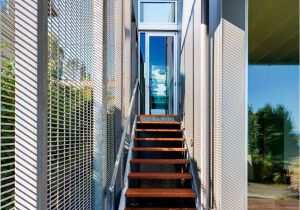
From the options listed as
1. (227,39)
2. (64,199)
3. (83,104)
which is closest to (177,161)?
(227,39)

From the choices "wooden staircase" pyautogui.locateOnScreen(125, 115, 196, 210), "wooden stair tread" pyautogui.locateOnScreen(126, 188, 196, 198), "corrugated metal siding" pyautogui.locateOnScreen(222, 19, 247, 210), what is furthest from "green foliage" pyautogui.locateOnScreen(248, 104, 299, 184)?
"wooden staircase" pyautogui.locateOnScreen(125, 115, 196, 210)

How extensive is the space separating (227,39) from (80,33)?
140cm

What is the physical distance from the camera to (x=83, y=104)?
2.31 m

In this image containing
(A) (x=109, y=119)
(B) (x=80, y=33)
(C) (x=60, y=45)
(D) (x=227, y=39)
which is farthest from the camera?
(A) (x=109, y=119)

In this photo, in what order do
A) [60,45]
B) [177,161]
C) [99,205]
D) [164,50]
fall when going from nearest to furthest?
[60,45] → [99,205] → [177,161] → [164,50]

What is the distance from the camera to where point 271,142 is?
3312mm

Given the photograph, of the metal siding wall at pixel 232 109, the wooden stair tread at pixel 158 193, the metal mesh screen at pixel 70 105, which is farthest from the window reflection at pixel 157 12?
the metal mesh screen at pixel 70 105

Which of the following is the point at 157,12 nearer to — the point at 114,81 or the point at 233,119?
the point at 114,81

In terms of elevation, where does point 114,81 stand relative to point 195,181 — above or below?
above

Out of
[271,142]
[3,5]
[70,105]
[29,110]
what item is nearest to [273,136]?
[271,142]

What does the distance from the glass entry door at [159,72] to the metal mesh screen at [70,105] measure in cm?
670

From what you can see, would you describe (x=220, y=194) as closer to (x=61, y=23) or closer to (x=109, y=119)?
(x=109, y=119)

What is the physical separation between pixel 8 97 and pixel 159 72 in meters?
8.36

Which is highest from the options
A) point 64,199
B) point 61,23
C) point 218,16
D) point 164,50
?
point 164,50
